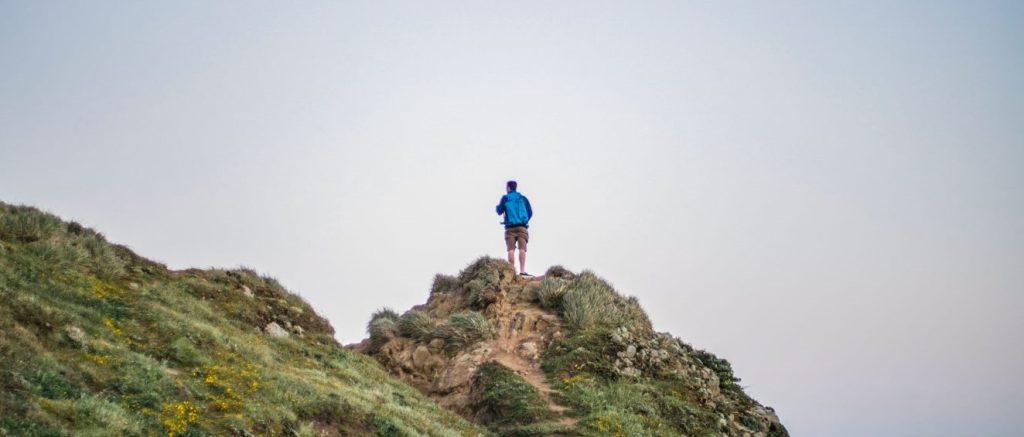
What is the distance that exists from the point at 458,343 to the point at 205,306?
6160 mm

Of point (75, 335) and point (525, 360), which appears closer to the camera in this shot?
point (75, 335)

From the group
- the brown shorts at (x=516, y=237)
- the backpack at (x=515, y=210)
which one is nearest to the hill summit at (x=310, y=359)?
the brown shorts at (x=516, y=237)

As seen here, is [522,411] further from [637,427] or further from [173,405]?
[173,405]

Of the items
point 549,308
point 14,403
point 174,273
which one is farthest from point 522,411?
point 14,403

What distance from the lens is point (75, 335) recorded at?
12594 mm

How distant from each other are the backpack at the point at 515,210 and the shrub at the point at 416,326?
375cm

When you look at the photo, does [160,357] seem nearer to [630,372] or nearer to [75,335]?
[75,335]

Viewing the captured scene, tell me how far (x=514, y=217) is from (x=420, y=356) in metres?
5.18

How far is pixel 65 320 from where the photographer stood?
42.6 ft

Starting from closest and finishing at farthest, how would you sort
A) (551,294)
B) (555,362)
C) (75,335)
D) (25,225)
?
1. (75,335)
2. (25,225)
3. (555,362)
4. (551,294)

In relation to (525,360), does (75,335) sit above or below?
below

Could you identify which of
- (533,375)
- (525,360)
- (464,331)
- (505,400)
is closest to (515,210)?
(464,331)

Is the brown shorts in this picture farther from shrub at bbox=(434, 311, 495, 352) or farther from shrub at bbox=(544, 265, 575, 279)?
shrub at bbox=(434, 311, 495, 352)

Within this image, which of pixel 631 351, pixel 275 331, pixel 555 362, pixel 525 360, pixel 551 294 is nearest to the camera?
pixel 275 331
